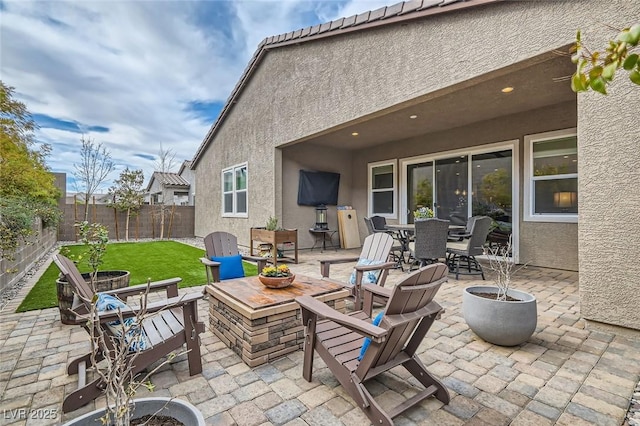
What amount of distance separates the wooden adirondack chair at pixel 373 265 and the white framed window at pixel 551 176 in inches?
167

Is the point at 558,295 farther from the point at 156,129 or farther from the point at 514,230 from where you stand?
the point at 156,129

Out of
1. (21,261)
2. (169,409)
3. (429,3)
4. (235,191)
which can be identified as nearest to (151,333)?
(169,409)

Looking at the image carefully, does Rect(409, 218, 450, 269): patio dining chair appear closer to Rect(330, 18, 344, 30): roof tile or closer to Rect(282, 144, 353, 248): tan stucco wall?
Rect(330, 18, 344, 30): roof tile

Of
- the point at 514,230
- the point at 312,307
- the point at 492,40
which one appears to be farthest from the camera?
the point at 514,230

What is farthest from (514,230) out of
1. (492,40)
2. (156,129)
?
(156,129)

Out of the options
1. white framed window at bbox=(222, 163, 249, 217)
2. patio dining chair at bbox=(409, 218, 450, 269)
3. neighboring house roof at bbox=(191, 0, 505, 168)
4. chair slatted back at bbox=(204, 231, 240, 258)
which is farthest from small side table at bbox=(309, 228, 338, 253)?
neighboring house roof at bbox=(191, 0, 505, 168)

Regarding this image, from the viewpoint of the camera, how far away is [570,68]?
160 inches

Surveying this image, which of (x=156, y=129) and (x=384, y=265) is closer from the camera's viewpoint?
(x=384, y=265)

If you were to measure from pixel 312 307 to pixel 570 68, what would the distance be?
4728mm

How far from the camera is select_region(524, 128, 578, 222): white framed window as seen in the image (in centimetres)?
561

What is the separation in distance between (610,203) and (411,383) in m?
2.50

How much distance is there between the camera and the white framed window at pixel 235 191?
9.27 m

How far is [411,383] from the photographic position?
7.01 feet

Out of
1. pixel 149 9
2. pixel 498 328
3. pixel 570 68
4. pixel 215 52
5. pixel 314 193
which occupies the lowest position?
pixel 498 328
